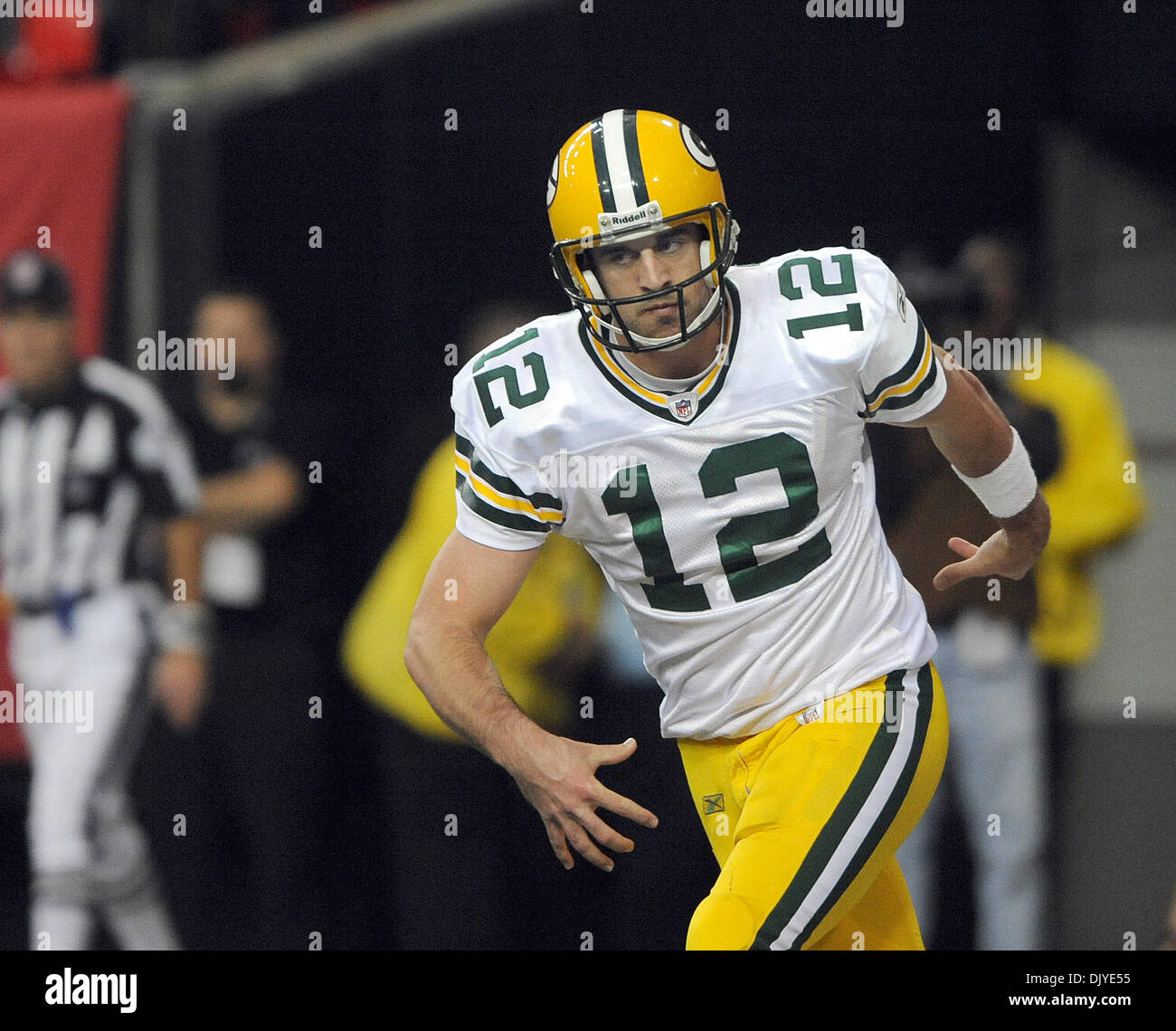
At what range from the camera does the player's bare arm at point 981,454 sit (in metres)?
2.35

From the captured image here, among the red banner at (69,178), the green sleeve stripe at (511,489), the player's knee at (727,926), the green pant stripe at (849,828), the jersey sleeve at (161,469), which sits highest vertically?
the red banner at (69,178)

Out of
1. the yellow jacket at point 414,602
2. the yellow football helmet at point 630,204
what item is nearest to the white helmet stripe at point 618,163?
the yellow football helmet at point 630,204

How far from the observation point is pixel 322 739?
11.5ft

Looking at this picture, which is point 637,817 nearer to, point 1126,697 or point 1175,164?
point 1126,697

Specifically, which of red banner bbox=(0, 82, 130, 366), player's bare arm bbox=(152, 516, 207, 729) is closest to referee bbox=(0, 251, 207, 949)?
player's bare arm bbox=(152, 516, 207, 729)

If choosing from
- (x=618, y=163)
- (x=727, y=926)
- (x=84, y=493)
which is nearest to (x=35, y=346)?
(x=84, y=493)

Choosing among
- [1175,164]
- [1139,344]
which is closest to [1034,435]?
[1139,344]

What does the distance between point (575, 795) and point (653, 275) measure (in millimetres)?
666

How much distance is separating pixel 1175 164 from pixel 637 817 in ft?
7.68

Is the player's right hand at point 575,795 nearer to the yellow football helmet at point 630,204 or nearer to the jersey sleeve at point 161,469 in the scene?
the yellow football helmet at point 630,204

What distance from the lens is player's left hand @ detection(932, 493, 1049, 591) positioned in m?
2.42

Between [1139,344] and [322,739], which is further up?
[1139,344]

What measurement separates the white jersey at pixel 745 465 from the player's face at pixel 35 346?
60.0 inches
